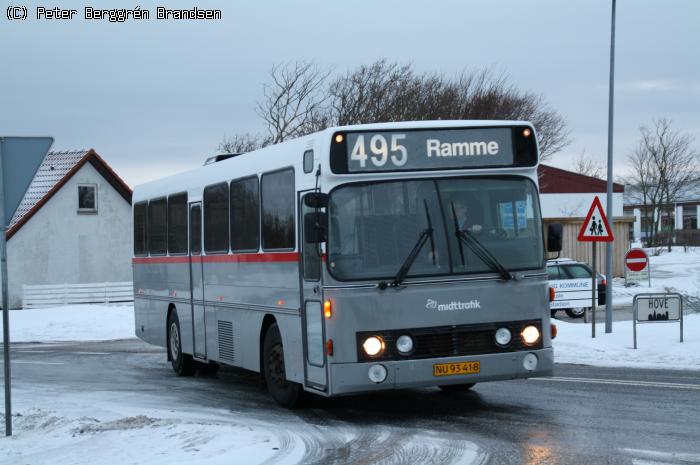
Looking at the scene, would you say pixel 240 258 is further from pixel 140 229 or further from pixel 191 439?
pixel 140 229

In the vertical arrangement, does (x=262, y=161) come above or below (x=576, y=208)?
above

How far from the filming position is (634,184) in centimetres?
8088

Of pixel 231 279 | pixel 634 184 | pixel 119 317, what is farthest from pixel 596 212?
pixel 634 184

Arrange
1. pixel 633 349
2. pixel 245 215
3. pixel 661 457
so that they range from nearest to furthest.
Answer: pixel 661 457
pixel 245 215
pixel 633 349

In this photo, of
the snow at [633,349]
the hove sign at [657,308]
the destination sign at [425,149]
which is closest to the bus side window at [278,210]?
the destination sign at [425,149]

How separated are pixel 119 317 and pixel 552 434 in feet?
80.6

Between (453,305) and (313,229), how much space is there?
1.60 m

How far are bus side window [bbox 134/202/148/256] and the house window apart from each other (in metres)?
30.1

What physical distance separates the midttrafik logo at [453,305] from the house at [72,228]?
3807 centimetres

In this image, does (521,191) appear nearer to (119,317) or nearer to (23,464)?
(23,464)

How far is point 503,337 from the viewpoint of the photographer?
11383 millimetres

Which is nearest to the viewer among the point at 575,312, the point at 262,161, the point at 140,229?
the point at 262,161

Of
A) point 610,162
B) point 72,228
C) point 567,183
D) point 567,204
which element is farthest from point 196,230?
point 567,183

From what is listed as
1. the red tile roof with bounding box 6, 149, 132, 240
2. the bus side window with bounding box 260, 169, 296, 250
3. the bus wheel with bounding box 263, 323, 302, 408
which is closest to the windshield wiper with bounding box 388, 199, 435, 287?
the bus side window with bounding box 260, 169, 296, 250
